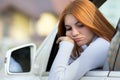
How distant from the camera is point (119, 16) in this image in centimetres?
344

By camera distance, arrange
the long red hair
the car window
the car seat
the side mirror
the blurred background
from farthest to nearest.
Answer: the blurred background < the side mirror < the car window < the long red hair < the car seat

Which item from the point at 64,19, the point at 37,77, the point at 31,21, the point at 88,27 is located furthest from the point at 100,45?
the point at 31,21

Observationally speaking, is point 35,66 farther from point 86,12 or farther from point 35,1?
point 35,1

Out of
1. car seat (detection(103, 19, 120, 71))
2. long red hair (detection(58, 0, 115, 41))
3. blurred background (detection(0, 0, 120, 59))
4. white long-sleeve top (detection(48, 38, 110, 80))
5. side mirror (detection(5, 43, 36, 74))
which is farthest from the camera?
blurred background (detection(0, 0, 120, 59))

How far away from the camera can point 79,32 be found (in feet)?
11.1

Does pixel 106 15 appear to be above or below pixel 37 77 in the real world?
above

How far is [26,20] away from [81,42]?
15.5 metres

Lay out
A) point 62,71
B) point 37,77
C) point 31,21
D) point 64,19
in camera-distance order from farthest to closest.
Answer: point 31,21 < point 37,77 < point 64,19 < point 62,71

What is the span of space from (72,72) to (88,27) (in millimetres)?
316

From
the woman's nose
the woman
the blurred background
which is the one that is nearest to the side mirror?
the woman

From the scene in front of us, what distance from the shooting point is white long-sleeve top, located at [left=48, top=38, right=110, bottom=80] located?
10.3ft

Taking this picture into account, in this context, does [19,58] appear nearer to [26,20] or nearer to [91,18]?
[91,18]

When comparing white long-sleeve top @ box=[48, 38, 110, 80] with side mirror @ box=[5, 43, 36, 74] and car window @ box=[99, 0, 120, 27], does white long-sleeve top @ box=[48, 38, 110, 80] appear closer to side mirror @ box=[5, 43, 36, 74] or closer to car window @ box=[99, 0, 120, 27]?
car window @ box=[99, 0, 120, 27]

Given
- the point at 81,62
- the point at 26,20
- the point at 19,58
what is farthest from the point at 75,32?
the point at 26,20
